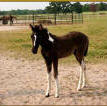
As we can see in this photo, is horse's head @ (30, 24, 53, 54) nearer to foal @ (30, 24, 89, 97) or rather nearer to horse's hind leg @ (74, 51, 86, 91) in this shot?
foal @ (30, 24, 89, 97)

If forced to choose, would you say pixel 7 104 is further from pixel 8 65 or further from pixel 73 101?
pixel 8 65

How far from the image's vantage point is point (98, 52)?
10820 millimetres

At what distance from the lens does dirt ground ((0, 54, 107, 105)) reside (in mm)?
5090

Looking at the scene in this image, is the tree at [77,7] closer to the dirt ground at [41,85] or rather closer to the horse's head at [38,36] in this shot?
the dirt ground at [41,85]

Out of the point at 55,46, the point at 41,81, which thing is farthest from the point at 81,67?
the point at 41,81

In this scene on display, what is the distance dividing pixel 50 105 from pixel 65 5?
2189 inches

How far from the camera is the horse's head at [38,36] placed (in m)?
4.87

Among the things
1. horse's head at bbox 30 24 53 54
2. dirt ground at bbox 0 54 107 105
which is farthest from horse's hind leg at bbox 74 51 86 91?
horse's head at bbox 30 24 53 54

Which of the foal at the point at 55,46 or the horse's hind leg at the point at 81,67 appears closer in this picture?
the foal at the point at 55,46

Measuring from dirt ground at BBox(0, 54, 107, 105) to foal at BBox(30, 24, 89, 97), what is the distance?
285mm

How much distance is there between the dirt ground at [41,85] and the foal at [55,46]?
285 millimetres

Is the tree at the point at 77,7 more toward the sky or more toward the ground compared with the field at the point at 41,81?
more toward the sky

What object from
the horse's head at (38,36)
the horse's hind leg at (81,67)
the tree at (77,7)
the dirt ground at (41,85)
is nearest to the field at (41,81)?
the dirt ground at (41,85)

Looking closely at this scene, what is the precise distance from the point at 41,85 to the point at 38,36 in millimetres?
1831
